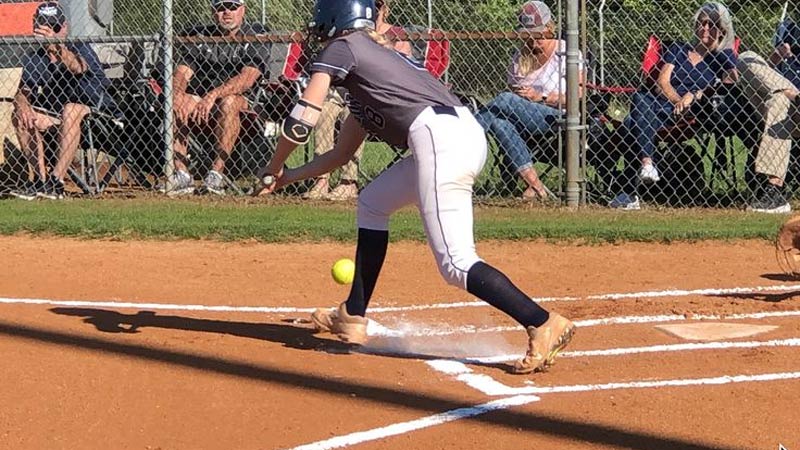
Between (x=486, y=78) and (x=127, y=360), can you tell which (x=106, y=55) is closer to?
(x=486, y=78)

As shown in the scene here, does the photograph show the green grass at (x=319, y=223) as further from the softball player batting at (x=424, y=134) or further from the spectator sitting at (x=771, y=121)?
the softball player batting at (x=424, y=134)

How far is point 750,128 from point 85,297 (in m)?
5.73

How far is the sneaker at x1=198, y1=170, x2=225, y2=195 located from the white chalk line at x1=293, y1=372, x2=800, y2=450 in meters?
6.34

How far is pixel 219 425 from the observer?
4.29 m

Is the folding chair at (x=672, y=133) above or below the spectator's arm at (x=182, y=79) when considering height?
below

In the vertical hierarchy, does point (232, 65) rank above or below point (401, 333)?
above

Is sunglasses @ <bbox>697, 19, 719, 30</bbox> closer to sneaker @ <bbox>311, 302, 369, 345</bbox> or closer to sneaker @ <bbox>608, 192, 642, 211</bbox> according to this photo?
sneaker @ <bbox>608, 192, 642, 211</bbox>

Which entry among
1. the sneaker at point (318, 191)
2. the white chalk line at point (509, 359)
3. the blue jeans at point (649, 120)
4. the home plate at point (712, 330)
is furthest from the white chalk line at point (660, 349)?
the sneaker at point (318, 191)

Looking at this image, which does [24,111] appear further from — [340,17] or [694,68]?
[340,17]

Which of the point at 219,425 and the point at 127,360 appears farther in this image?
the point at 127,360

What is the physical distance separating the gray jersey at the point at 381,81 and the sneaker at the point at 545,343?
0.96 m

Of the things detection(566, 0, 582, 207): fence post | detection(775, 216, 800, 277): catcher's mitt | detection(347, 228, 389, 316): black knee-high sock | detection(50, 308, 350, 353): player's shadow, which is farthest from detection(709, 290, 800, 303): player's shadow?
detection(566, 0, 582, 207): fence post

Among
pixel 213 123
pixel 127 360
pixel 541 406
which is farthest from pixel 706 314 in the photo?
pixel 213 123

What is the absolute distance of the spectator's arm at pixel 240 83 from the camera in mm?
10664
